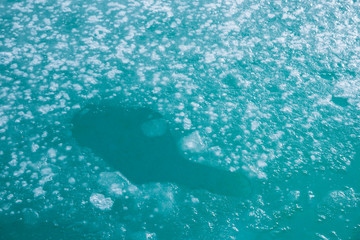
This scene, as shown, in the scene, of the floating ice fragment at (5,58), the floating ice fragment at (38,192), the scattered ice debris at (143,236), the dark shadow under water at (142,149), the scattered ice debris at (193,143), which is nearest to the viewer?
the scattered ice debris at (143,236)

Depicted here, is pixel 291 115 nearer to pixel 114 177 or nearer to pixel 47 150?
pixel 114 177

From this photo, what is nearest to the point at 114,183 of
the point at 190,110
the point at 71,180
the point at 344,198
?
the point at 71,180

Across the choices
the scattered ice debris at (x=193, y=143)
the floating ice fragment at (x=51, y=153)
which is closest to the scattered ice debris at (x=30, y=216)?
the floating ice fragment at (x=51, y=153)

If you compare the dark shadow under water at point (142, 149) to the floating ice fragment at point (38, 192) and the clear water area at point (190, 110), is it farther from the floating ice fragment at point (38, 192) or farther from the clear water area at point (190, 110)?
the floating ice fragment at point (38, 192)

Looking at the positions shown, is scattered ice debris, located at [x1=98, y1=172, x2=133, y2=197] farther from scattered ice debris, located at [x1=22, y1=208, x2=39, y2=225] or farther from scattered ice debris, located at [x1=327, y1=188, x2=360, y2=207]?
scattered ice debris, located at [x1=327, y1=188, x2=360, y2=207]

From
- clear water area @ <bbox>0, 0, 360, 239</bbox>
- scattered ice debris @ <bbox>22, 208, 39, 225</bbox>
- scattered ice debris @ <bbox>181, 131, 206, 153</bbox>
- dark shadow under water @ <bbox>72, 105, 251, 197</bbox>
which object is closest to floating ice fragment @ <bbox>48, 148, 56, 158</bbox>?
clear water area @ <bbox>0, 0, 360, 239</bbox>
